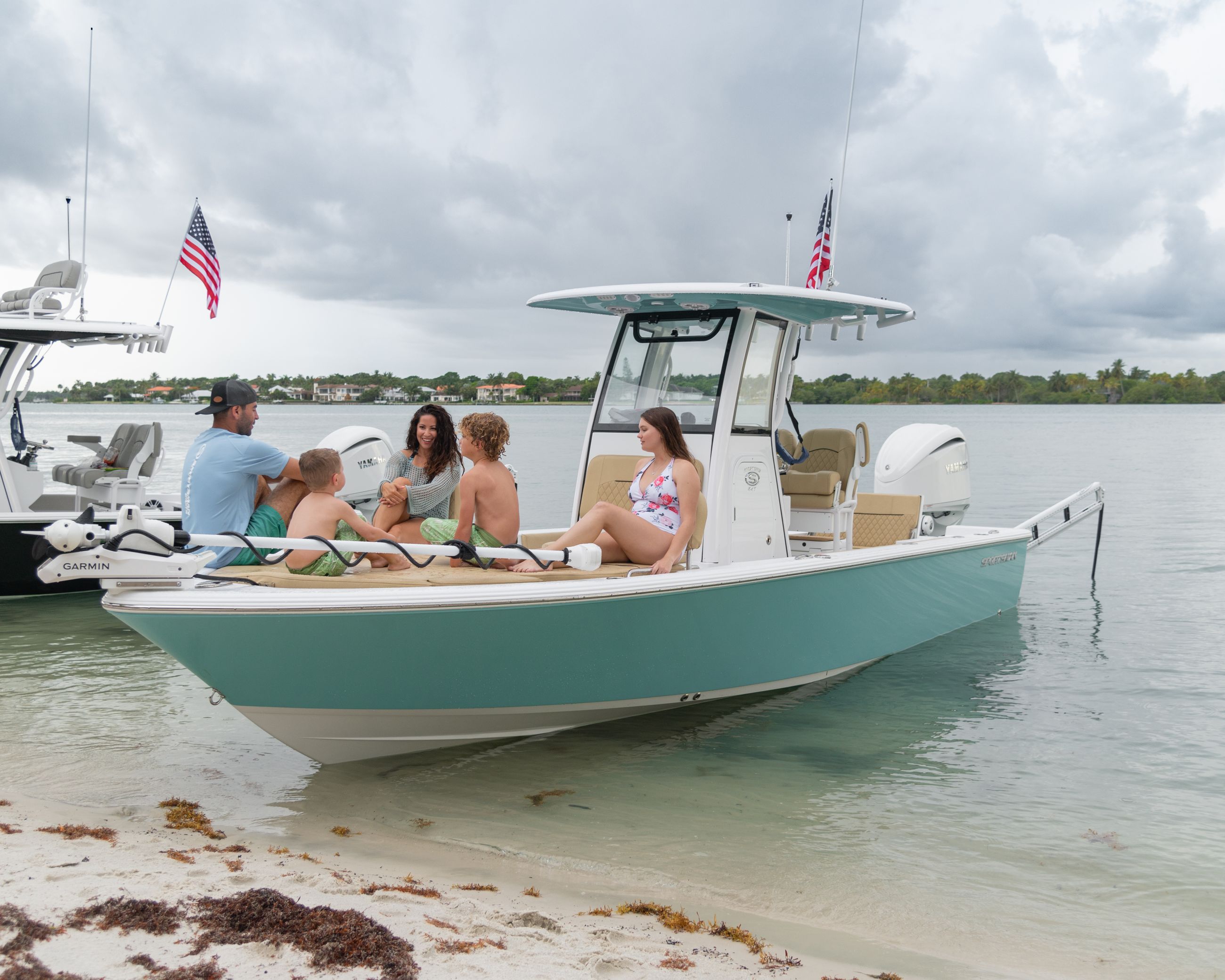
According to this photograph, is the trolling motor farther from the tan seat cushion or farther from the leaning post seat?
the leaning post seat

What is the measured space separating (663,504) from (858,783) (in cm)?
179

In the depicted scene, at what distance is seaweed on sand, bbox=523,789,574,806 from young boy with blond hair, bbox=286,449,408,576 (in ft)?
4.69

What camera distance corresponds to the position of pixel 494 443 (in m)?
5.37

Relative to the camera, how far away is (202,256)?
1095 centimetres

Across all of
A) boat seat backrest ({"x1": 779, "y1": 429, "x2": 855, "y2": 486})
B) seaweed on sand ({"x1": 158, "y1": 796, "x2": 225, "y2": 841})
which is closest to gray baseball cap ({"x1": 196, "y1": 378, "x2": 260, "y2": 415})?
seaweed on sand ({"x1": 158, "y1": 796, "x2": 225, "y2": 841})

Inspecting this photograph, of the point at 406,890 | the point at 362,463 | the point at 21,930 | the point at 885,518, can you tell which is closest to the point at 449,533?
the point at 406,890

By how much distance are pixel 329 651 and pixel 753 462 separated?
299 cm

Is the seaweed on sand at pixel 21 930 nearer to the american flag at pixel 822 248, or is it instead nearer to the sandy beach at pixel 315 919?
the sandy beach at pixel 315 919

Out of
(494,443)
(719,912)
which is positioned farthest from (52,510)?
(719,912)

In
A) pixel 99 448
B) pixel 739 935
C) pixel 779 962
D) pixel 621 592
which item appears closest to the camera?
pixel 779 962

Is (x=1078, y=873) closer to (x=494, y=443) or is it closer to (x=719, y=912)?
(x=719, y=912)

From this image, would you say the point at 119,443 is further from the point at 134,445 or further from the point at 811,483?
the point at 811,483

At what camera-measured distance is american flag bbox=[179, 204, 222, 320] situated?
35.6ft

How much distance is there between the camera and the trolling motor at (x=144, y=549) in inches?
157
